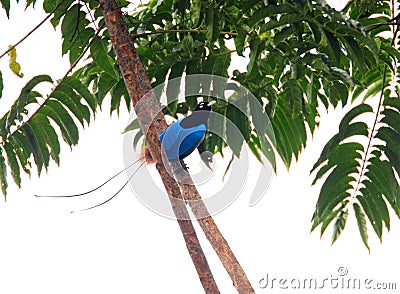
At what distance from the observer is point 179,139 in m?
0.84

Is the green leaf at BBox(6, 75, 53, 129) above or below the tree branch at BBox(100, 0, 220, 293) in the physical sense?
above

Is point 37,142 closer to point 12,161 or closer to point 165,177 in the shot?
point 12,161

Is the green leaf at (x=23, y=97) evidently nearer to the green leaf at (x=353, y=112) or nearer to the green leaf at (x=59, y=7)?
the green leaf at (x=59, y=7)

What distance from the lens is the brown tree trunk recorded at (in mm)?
778

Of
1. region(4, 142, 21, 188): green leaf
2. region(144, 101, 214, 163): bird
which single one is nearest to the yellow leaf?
region(4, 142, 21, 188): green leaf

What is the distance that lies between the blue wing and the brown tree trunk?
18 mm

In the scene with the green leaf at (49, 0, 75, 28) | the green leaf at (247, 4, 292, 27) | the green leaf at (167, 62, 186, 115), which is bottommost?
the green leaf at (247, 4, 292, 27)

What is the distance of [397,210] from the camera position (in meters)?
1.08

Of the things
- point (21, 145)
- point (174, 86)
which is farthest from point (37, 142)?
point (174, 86)

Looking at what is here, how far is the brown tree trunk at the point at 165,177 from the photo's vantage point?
2.55ft

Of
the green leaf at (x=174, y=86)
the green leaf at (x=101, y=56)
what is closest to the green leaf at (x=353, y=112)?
the green leaf at (x=174, y=86)

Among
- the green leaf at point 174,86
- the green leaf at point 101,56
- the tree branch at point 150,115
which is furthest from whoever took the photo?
the green leaf at point 174,86

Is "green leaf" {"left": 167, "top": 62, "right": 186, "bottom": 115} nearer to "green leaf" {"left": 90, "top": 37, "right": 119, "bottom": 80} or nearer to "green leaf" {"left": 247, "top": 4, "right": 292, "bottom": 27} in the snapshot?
"green leaf" {"left": 90, "top": 37, "right": 119, "bottom": 80}

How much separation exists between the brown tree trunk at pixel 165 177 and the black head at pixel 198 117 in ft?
0.19
